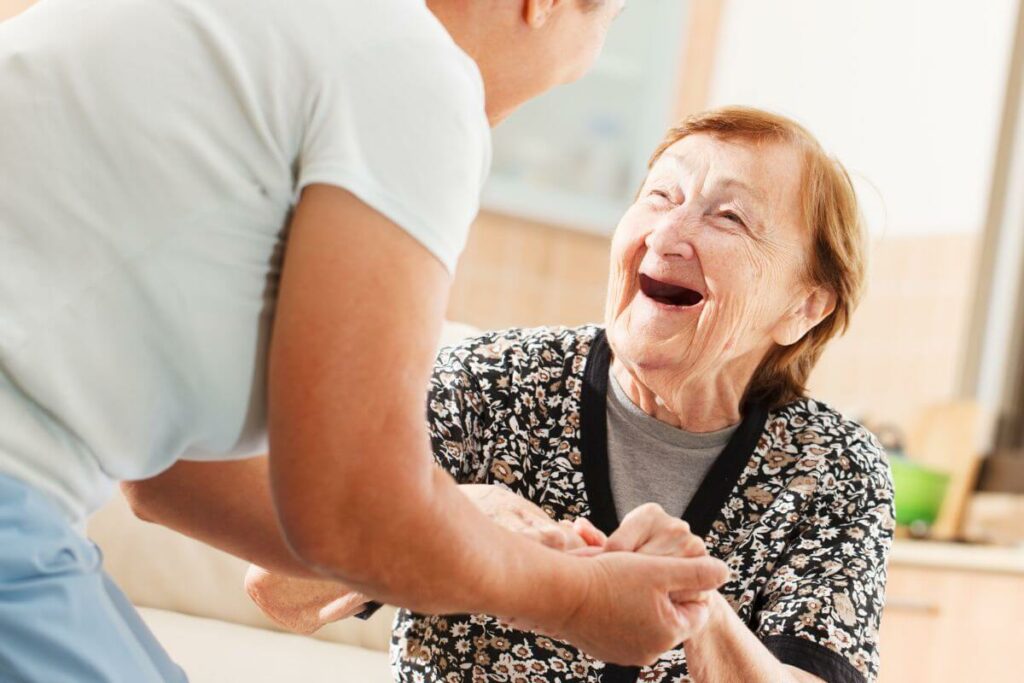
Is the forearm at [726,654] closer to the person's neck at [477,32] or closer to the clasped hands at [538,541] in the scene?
the clasped hands at [538,541]

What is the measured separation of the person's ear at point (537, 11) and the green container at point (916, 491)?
8.12 ft

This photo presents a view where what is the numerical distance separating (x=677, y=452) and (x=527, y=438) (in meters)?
0.18

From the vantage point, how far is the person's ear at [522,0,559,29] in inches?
36.7

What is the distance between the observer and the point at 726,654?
4.01 feet

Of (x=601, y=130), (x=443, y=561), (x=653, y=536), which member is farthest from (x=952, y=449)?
(x=443, y=561)

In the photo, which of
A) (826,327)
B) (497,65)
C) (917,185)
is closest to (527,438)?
(826,327)

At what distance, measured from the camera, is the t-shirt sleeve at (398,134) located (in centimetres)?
76

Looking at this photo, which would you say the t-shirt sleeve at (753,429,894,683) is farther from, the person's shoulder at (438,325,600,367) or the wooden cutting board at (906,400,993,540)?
the wooden cutting board at (906,400,993,540)

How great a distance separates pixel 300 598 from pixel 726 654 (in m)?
0.46

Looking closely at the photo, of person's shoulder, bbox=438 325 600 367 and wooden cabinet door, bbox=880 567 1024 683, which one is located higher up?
person's shoulder, bbox=438 325 600 367

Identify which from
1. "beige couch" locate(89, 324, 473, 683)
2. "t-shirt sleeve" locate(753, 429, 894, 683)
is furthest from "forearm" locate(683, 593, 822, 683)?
"beige couch" locate(89, 324, 473, 683)

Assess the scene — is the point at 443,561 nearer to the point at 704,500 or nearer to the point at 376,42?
the point at 376,42

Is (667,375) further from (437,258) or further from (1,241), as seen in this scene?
(1,241)

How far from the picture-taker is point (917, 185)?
12.5 feet
